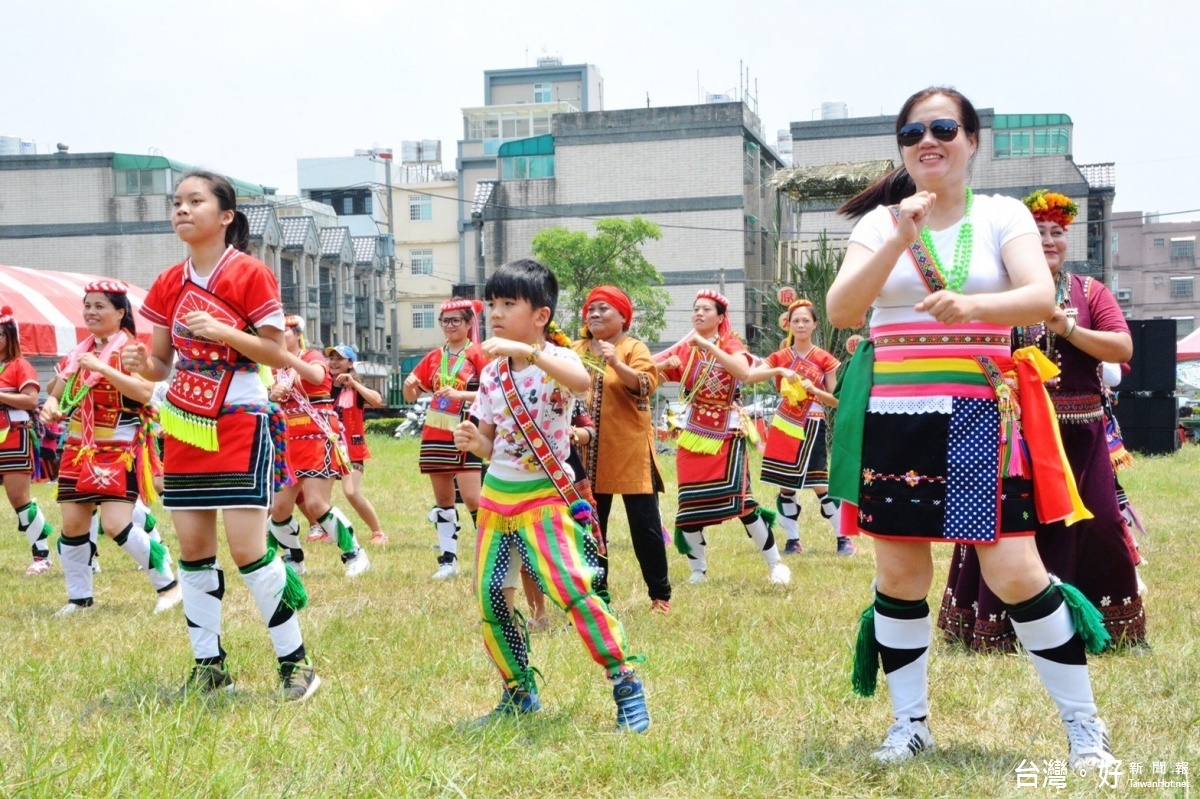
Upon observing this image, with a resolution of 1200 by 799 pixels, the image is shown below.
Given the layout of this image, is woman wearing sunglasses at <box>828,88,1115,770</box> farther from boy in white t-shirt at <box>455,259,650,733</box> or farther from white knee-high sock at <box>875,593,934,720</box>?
boy in white t-shirt at <box>455,259,650,733</box>

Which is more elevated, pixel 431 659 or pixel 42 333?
pixel 42 333

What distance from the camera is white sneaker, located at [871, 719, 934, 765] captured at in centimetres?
359

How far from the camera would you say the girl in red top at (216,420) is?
4.56 meters

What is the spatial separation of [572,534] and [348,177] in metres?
68.9

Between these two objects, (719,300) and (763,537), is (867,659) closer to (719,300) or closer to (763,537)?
(719,300)

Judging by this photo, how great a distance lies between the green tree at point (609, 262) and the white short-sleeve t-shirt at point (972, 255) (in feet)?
116

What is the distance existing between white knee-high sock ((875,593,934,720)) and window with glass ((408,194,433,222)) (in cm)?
6390

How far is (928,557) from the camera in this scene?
3578mm

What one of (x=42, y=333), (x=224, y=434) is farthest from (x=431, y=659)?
(x=42, y=333)

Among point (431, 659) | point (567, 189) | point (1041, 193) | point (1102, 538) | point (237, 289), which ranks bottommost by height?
point (431, 659)

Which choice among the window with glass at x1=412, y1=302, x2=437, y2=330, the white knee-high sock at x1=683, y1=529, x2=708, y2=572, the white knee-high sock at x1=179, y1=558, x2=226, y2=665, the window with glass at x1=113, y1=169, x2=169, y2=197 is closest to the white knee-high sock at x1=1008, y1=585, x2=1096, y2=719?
the white knee-high sock at x1=179, y1=558, x2=226, y2=665

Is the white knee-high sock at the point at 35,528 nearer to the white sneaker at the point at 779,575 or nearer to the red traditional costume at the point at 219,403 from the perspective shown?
the red traditional costume at the point at 219,403

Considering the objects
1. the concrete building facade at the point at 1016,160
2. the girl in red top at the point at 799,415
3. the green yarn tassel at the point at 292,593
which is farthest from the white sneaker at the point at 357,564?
the concrete building facade at the point at 1016,160

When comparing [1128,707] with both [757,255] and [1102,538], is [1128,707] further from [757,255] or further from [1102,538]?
[757,255]
